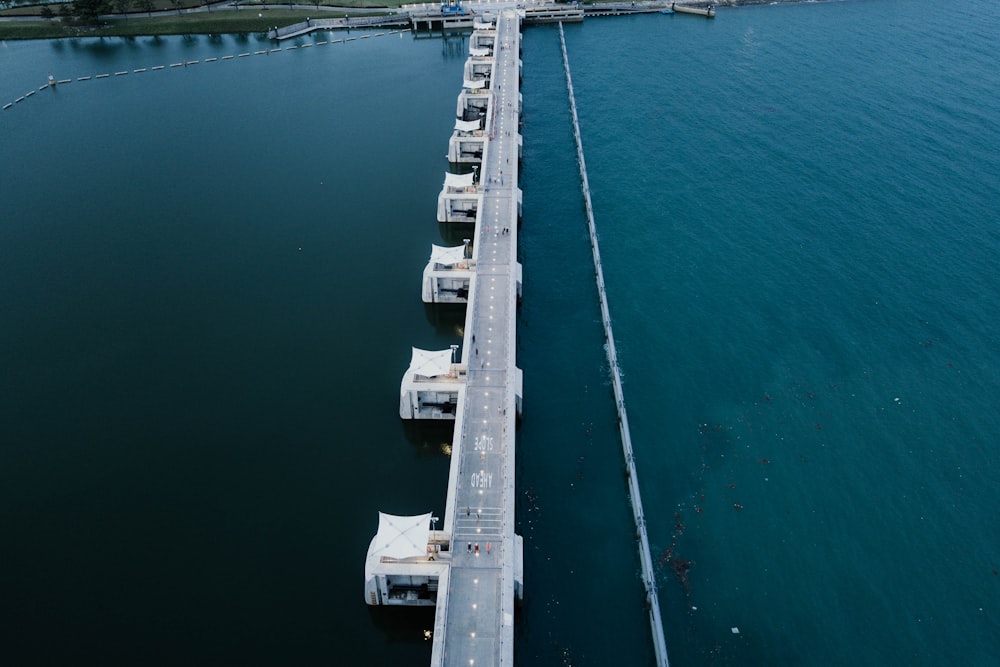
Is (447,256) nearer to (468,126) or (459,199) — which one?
(459,199)

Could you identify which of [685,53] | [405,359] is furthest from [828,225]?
[685,53]

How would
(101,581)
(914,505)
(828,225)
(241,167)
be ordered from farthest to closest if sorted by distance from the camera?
(241,167)
(828,225)
(914,505)
(101,581)

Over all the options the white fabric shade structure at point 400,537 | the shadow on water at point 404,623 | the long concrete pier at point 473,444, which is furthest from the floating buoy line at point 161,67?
the shadow on water at point 404,623

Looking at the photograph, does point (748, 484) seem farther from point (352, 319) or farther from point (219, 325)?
point (219, 325)

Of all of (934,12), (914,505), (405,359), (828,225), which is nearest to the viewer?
(914,505)

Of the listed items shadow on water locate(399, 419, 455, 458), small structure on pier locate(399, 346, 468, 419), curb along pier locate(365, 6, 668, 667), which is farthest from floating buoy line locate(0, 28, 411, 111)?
shadow on water locate(399, 419, 455, 458)

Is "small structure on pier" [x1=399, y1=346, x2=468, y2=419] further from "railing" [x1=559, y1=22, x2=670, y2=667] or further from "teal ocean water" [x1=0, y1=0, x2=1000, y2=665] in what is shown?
"railing" [x1=559, y1=22, x2=670, y2=667]

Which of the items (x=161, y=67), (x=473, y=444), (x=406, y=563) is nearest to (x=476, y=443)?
(x=473, y=444)
